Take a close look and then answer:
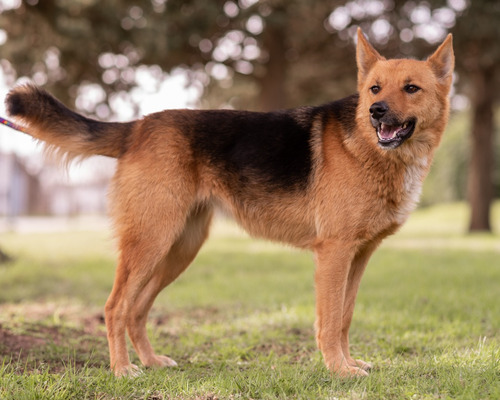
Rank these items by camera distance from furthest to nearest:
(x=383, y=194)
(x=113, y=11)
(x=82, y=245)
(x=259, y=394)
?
1. (x=82, y=245)
2. (x=113, y=11)
3. (x=383, y=194)
4. (x=259, y=394)

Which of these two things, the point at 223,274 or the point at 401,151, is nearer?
the point at 401,151

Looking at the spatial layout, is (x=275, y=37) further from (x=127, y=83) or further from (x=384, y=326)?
(x=384, y=326)

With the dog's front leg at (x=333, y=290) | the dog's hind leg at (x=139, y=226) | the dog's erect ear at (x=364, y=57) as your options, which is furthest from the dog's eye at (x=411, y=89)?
the dog's hind leg at (x=139, y=226)

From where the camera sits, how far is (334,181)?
4.02 m

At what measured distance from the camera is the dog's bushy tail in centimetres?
422

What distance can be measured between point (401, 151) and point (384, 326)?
2092 millimetres

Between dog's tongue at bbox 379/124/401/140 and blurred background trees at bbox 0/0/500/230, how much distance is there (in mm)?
8103

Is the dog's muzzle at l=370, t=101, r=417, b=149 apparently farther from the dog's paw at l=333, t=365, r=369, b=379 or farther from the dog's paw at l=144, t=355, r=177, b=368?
the dog's paw at l=144, t=355, r=177, b=368

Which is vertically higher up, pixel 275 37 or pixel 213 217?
pixel 275 37

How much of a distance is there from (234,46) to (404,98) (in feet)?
33.5

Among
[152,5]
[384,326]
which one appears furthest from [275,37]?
[384,326]

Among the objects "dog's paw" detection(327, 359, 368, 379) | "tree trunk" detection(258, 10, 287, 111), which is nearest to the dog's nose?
"dog's paw" detection(327, 359, 368, 379)

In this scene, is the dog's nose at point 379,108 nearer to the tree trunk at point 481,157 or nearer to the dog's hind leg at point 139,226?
the dog's hind leg at point 139,226

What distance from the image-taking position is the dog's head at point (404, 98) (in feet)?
12.6
